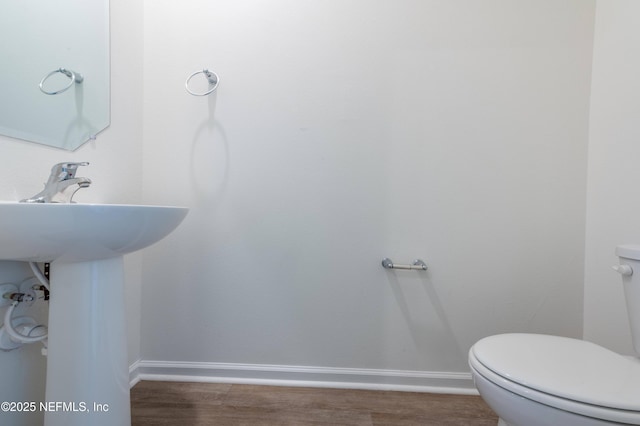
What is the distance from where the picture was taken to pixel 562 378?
0.63 meters

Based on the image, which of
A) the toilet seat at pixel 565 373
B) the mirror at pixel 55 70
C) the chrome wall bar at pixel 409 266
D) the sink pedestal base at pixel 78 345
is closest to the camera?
the toilet seat at pixel 565 373

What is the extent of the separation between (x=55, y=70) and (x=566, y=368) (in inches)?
67.8

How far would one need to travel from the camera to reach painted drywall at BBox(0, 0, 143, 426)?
81cm

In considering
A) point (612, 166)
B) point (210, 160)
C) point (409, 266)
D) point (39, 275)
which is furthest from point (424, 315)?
point (39, 275)

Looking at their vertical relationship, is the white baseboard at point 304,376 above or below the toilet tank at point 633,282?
below

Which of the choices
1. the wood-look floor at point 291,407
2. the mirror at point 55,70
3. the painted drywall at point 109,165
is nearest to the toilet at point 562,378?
the wood-look floor at point 291,407

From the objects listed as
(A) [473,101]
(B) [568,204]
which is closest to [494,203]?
(B) [568,204]

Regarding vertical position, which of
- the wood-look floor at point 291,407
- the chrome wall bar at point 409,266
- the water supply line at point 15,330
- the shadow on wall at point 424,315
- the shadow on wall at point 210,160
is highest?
the shadow on wall at point 210,160

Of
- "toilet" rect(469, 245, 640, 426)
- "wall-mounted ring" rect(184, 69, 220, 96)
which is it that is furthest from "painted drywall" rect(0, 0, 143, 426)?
"toilet" rect(469, 245, 640, 426)

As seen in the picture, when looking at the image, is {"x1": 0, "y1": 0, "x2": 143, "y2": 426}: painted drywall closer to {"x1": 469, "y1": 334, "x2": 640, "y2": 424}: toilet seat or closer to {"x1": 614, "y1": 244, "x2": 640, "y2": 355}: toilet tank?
{"x1": 469, "y1": 334, "x2": 640, "y2": 424}: toilet seat

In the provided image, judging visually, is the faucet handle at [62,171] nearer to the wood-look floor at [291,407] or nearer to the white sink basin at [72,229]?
the white sink basin at [72,229]

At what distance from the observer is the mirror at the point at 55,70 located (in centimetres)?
83

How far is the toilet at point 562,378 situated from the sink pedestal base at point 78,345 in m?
0.98

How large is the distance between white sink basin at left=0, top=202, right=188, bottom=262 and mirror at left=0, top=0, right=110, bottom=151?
43 cm
